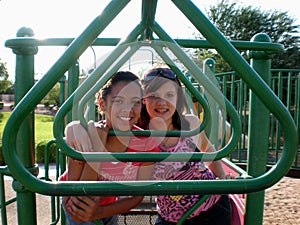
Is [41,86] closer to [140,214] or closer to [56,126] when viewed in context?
[56,126]

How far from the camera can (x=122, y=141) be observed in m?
1.23

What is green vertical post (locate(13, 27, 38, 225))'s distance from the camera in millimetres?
871

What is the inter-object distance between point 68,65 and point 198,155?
472mm

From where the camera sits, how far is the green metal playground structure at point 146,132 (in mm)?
559

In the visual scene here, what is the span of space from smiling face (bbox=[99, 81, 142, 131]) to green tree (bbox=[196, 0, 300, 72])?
10680 mm

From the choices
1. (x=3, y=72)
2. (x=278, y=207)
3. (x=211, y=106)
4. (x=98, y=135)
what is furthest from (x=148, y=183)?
(x=3, y=72)

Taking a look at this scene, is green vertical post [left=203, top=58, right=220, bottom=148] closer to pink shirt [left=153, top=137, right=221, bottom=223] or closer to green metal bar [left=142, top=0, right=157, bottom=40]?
pink shirt [left=153, top=137, right=221, bottom=223]

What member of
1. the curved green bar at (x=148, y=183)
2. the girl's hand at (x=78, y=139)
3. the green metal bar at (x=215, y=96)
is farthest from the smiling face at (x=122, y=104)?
the curved green bar at (x=148, y=183)

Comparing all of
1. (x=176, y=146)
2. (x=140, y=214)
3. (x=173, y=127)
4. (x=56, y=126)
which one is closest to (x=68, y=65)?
(x=56, y=126)

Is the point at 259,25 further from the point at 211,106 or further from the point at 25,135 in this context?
the point at 25,135

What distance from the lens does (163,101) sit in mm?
1372

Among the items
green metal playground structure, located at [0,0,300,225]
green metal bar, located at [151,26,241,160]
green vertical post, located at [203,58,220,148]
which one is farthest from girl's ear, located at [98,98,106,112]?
green vertical post, located at [203,58,220,148]

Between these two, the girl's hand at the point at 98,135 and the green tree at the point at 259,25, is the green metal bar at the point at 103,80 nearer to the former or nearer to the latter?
the girl's hand at the point at 98,135

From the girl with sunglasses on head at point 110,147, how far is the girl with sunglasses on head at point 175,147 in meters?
0.12
